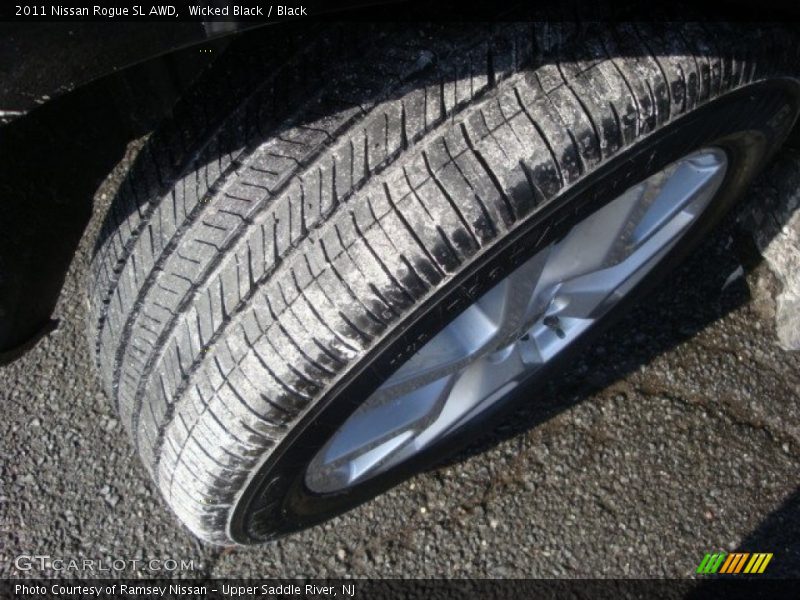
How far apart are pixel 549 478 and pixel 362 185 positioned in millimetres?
1154

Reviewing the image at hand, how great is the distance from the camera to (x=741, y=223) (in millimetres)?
2168

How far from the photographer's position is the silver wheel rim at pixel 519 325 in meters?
1.55

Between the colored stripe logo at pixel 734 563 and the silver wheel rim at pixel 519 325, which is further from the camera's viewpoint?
the colored stripe logo at pixel 734 563

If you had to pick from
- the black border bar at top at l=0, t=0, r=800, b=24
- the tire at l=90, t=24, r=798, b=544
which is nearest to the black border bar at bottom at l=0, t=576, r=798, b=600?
the tire at l=90, t=24, r=798, b=544

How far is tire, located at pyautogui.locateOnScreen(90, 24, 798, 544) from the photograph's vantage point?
1133 millimetres

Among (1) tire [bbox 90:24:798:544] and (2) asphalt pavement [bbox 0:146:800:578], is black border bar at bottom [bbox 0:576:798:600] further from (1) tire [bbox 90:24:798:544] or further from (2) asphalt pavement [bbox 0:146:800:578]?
(1) tire [bbox 90:24:798:544]

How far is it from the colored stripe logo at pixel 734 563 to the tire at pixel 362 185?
1.12 meters

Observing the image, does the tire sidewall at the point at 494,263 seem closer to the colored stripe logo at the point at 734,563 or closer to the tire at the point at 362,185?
the tire at the point at 362,185

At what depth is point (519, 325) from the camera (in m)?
1.67

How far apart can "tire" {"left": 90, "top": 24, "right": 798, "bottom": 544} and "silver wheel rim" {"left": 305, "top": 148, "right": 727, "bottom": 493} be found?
0.75 feet

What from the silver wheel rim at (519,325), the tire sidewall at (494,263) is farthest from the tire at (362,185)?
the silver wheel rim at (519,325)

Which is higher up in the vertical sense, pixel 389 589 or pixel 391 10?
pixel 391 10

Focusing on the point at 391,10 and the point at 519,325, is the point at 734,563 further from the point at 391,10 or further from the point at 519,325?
the point at 391,10

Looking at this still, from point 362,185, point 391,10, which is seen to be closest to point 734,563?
point 362,185
